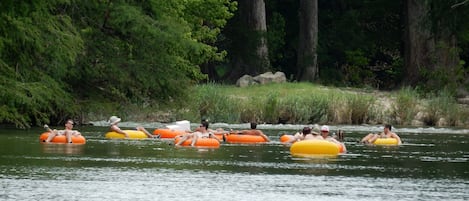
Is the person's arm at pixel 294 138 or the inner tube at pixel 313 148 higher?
the person's arm at pixel 294 138

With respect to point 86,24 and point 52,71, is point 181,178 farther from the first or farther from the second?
point 86,24

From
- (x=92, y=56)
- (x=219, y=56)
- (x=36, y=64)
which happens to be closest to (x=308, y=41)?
(x=219, y=56)

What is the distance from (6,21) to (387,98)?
19343 millimetres

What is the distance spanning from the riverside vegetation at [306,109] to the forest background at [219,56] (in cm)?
5

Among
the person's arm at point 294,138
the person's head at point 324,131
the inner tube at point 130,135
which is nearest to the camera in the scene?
the person's head at point 324,131

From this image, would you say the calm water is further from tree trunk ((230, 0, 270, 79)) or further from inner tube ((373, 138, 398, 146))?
tree trunk ((230, 0, 270, 79))

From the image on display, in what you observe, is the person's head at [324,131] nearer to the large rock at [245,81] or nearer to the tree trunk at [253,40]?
the large rock at [245,81]

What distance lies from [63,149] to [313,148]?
6830 millimetres

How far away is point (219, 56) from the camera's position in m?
60.2

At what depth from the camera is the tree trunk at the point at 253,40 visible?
208ft

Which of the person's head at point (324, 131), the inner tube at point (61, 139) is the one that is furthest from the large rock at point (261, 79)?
the person's head at point (324, 131)

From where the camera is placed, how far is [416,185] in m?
26.5

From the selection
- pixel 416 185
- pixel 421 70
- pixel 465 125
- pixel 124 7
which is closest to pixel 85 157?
pixel 416 185

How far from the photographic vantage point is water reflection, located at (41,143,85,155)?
34.8 metres
